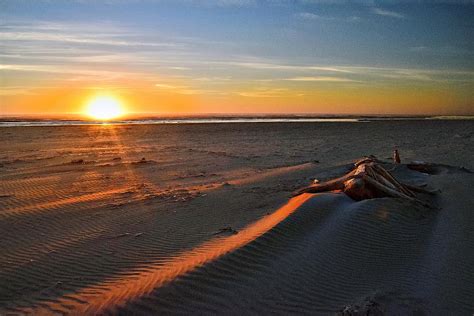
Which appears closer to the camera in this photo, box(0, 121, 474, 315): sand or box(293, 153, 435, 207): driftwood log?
box(0, 121, 474, 315): sand

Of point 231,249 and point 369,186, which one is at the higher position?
point 369,186

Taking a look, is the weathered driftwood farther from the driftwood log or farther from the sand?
the sand

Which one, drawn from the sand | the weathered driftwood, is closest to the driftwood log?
the weathered driftwood

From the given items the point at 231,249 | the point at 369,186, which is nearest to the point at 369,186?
the point at 369,186

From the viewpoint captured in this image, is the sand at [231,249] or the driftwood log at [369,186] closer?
the sand at [231,249]

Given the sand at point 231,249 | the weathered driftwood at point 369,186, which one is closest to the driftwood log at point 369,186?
the weathered driftwood at point 369,186

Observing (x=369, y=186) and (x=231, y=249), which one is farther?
(x=369, y=186)

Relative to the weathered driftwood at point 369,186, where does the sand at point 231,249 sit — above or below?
below

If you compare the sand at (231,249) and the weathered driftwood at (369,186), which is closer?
the sand at (231,249)

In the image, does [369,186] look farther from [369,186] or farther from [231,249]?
[231,249]

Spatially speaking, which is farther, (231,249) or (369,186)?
(369,186)

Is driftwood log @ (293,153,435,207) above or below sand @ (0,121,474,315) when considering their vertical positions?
above

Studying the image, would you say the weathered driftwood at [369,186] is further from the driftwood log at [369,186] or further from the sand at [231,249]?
the sand at [231,249]

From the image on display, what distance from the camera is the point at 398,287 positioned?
419 centimetres
